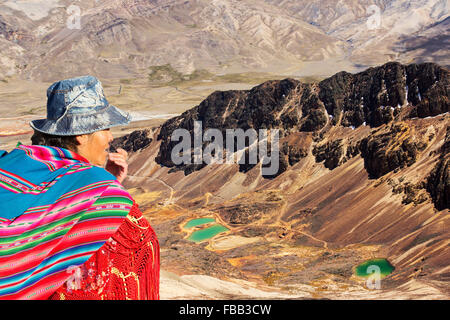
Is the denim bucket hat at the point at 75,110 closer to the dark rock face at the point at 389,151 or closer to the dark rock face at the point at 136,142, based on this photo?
the dark rock face at the point at 389,151

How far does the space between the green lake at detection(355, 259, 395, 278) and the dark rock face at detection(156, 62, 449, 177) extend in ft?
33.4

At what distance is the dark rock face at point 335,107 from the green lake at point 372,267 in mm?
10185

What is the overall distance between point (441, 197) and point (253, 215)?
48.5 feet

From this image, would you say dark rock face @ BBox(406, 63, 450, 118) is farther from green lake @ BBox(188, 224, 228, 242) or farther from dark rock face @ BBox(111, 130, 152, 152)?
dark rock face @ BBox(111, 130, 152, 152)

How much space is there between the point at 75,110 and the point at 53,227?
3.19ft

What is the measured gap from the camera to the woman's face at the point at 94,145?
3252 mm

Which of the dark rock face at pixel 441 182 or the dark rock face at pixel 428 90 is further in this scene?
the dark rock face at pixel 428 90

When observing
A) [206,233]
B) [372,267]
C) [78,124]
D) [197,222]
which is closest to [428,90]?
[372,267]

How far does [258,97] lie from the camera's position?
52875 millimetres

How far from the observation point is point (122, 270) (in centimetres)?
266

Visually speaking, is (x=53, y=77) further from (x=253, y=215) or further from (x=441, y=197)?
(x=441, y=197)

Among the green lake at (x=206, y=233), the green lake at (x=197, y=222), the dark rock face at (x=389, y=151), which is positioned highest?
the dark rock face at (x=389, y=151)

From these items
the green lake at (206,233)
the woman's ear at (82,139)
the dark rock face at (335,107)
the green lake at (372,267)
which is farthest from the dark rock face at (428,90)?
the woman's ear at (82,139)

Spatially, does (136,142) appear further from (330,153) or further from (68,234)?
(68,234)
